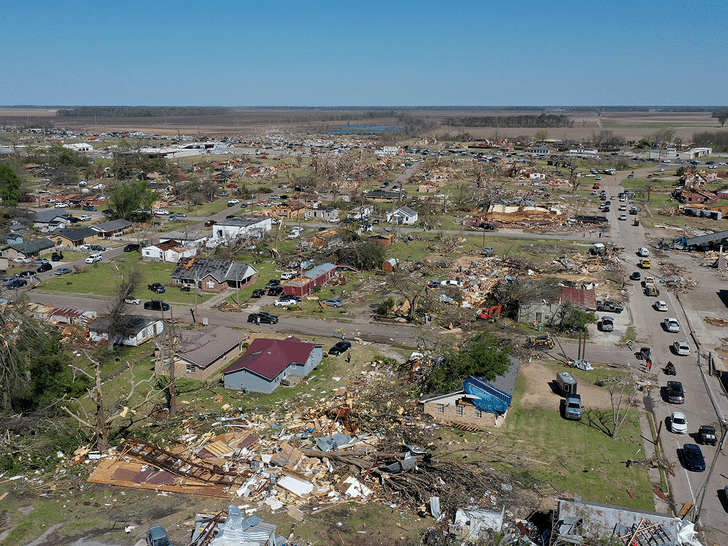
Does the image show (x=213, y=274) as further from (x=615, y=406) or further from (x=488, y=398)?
(x=615, y=406)

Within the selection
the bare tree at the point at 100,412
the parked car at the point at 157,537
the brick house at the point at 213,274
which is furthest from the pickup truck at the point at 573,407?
the brick house at the point at 213,274

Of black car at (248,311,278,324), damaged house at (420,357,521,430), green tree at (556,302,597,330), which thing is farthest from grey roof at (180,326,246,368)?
green tree at (556,302,597,330)

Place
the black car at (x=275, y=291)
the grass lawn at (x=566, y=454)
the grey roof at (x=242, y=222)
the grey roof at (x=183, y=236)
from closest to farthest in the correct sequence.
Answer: the grass lawn at (x=566, y=454) → the black car at (x=275, y=291) → the grey roof at (x=183, y=236) → the grey roof at (x=242, y=222)

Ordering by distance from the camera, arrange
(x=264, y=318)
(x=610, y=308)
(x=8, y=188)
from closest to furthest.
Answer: (x=264, y=318)
(x=610, y=308)
(x=8, y=188)

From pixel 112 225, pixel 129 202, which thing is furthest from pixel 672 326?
pixel 129 202

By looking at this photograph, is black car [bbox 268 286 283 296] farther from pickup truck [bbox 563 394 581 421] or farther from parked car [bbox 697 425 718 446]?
parked car [bbox 697 425 718 446]

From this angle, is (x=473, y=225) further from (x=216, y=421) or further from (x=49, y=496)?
(x=49, y=496)

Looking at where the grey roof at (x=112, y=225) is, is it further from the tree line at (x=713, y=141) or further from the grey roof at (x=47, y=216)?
the tree line at (x=713, y=141)
